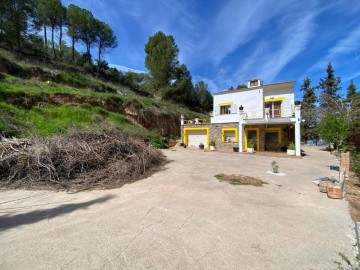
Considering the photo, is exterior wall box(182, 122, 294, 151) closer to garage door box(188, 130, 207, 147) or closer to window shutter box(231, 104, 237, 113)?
garage door box(188, 130, 207, 147)

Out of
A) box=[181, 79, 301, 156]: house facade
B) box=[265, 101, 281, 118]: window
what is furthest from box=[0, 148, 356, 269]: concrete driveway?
box=[265, 101, 281, 118]: window

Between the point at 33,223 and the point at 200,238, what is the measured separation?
3.05 meters

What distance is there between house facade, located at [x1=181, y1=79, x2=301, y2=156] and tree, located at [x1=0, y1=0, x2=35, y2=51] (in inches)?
951

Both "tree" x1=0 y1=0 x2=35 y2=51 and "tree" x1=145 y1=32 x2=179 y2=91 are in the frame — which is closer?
"tree" x1=0 y1=0 x2=35 y2=51

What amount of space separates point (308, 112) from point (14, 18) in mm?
40468

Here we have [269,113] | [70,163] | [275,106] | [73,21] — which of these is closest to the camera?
[70,163]

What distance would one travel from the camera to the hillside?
11.4 meters

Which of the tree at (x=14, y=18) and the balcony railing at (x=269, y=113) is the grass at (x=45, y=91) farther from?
the balcony railing at (x=269, y=113)

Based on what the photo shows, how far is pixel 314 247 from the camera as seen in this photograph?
2711 mm

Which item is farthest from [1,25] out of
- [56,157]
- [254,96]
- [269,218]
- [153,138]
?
[269,218]

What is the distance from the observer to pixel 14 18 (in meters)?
20.5

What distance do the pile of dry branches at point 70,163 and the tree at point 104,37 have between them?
90.2ft

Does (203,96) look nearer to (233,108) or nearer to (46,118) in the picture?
(233,108)

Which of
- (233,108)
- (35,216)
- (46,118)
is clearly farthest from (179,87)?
(35,216)
